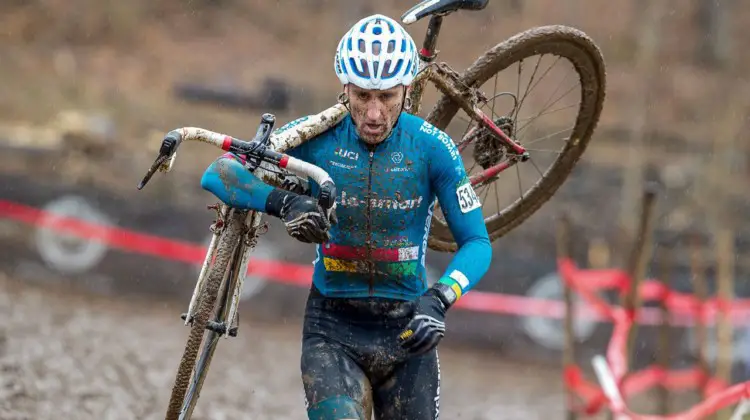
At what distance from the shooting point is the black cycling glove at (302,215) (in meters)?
5.16

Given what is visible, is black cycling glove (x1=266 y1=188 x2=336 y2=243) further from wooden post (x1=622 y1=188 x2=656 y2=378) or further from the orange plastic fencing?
wooden post (x1=622 y1=188 x2=656 y2=378)

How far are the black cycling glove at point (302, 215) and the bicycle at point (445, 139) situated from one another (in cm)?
8

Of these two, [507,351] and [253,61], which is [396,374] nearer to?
[507,351]

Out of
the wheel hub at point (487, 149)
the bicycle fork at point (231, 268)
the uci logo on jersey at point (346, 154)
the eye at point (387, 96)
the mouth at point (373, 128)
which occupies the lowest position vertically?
the bicycle fork at point (231, 268)

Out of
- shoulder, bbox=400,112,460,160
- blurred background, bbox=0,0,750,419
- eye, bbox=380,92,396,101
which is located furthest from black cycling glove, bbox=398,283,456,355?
blurred background, bbox=0,0,750,419

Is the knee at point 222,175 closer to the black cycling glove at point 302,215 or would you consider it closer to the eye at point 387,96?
the black cycling glove at point 302,215

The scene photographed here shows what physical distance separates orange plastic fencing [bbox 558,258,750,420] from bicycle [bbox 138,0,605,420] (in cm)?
230

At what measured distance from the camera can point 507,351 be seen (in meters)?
16.2

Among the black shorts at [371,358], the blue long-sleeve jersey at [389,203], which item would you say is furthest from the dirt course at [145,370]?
the blue long-sleeve jersey at [389,203]

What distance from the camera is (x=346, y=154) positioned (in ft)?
18.6

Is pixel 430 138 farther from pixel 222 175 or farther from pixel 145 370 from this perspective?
pixel 145 370

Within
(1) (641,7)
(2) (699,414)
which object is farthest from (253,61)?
(2) (699,414)

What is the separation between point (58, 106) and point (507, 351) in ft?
43.4

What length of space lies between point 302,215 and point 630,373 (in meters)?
7.90
